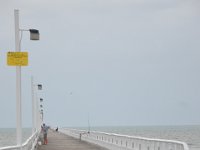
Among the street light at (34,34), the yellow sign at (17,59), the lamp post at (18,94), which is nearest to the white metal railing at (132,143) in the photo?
the lamp post at (18,94)

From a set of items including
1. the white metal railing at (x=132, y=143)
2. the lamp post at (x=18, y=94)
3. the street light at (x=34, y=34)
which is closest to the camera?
the white metal railing at (x=132, y=143)

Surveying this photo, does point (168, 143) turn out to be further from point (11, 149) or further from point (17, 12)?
point (17, 12)

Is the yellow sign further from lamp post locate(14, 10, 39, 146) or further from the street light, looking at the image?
the street light

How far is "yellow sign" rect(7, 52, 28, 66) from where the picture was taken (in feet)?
87.4

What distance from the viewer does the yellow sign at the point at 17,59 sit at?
26641 millimetres

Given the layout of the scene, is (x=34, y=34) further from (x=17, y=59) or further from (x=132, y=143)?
(x=132, y=143)

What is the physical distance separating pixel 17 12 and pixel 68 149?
1289 centimetres

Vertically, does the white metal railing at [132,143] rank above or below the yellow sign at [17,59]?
below

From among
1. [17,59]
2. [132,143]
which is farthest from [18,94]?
[132,143]

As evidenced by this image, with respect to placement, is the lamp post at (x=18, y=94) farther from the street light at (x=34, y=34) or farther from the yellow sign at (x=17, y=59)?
the yellow sign at (x=17, y=59)

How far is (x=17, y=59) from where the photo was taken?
26.8m

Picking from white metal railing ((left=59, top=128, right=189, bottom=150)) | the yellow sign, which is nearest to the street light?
the yellow sign

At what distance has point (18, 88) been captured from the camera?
27.3 meters

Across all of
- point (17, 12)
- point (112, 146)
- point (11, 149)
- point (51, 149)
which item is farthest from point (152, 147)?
point (51, 149)
